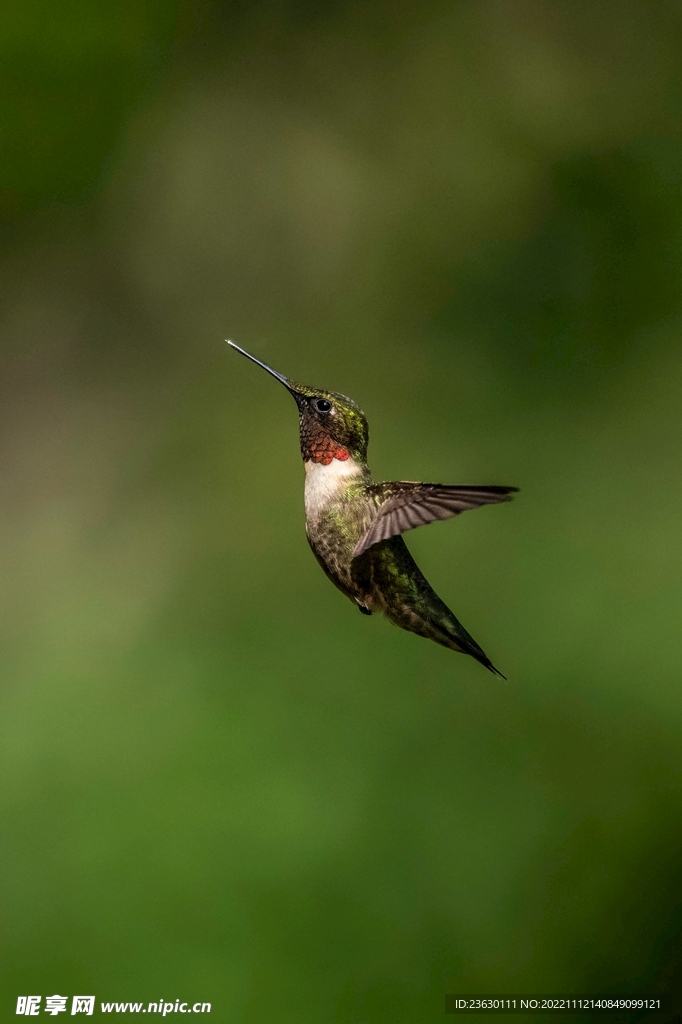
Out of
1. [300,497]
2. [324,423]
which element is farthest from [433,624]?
[300,497]

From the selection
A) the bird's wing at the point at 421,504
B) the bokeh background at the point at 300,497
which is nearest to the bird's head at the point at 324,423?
the bird's wing at the point at 421,504

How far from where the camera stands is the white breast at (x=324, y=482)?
1.33 metres

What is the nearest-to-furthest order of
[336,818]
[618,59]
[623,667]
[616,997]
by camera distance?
[616,997], [336,818], [623,667], [618,59]

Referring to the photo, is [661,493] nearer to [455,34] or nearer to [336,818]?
[336,818]

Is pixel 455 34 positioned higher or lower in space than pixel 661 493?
higher

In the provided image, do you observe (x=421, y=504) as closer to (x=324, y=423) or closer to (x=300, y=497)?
(x=324, y=423)

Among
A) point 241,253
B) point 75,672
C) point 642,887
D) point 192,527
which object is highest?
point 241,253

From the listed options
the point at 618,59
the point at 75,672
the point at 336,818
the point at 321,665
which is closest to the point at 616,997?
the point at 336,818

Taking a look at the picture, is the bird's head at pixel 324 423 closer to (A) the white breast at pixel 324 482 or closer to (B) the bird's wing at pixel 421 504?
(A) the white breast at pixel 324 482

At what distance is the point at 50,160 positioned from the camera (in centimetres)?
484

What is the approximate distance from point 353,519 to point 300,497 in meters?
2.98

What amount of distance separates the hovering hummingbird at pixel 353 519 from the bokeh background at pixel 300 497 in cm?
189

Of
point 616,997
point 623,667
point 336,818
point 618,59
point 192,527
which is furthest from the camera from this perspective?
point 618,59

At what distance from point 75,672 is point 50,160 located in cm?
250
